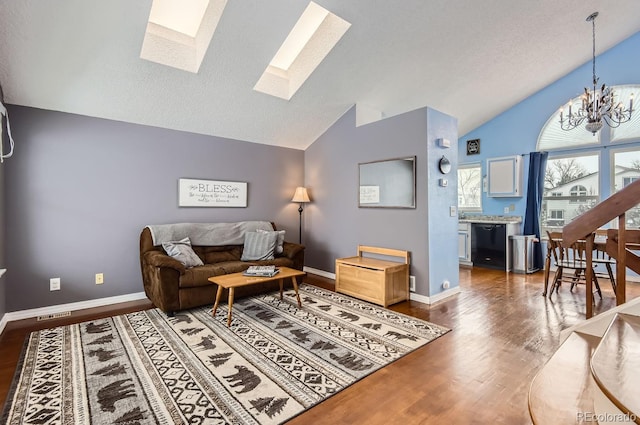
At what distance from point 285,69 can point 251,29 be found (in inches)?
41.2

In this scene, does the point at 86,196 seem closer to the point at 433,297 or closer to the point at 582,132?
the point at 433,297

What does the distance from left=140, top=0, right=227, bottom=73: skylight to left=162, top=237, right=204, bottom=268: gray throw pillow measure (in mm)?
1970

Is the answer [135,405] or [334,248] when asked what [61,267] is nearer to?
[135,405]

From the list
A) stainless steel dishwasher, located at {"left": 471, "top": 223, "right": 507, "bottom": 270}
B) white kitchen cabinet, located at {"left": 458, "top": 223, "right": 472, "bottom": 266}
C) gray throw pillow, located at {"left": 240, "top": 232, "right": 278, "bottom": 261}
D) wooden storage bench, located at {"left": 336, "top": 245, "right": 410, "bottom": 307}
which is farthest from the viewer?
white kitchen cabinet, located at {"left": 458, "top": 223, "right": 472, "bottom": 266}

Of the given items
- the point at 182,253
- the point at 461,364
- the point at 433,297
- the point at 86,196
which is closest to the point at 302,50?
the point at 182,253

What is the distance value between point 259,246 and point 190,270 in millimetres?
1072

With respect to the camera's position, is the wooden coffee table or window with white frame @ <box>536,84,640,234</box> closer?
the wooden coffee table

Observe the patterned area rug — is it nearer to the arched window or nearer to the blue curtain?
the blue curtain

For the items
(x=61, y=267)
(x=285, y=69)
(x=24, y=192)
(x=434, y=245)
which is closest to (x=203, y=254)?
(x=61, y=267)

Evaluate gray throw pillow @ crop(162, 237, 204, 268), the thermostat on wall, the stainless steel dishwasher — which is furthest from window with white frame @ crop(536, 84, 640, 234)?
gray throw pillow @ crop(162, 237, 204, 268)

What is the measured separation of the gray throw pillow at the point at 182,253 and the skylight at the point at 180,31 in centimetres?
197

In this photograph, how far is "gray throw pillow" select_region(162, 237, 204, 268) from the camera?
11.4 feet

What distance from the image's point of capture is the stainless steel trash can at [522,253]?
17.0ft

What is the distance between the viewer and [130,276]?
3756 mm
